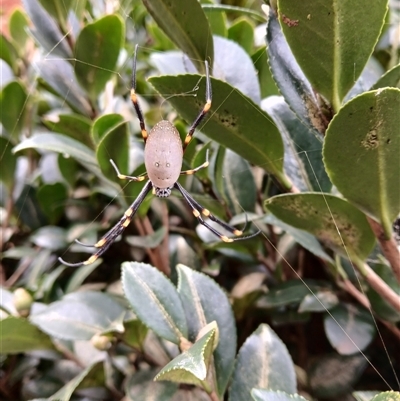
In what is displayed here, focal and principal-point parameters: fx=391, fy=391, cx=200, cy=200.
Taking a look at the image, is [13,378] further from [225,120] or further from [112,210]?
[225,120]

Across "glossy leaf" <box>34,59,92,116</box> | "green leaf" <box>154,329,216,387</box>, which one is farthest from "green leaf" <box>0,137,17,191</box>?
"green leaf" <box>154,329,216,387</box>

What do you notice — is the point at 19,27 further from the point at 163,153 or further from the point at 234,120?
the point at 234,120

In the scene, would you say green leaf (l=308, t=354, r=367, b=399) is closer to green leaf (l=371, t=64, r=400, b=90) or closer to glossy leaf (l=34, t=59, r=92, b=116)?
green leaf (l=371, t=64, r=400, b=90)

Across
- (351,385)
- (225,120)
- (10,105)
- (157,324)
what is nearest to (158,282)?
(157,324)

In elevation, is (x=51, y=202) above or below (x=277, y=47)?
below

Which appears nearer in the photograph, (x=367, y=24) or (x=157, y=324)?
(x=367, y=24)
